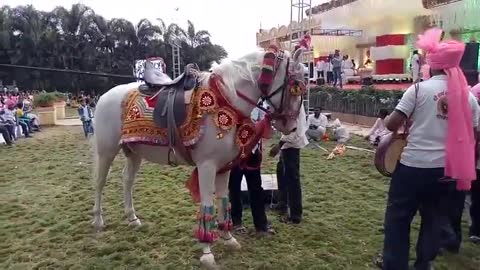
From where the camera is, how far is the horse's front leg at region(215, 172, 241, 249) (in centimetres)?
369

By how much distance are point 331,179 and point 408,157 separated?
149 inches

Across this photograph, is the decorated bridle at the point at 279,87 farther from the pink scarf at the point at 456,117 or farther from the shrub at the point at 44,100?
the shrub at the point at 44,100

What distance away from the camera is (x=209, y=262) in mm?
3365

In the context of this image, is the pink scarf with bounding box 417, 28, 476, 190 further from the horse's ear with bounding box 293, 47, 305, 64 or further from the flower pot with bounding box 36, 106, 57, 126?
the flower pot with bounding box 36, 106, 57, 126

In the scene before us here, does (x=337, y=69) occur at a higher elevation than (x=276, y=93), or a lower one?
higher

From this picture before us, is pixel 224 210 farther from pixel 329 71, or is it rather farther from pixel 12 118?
pixel 329 71

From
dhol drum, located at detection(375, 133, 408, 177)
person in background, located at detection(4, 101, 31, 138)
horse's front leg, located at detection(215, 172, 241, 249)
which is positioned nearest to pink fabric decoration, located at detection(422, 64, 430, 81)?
dhol drum, located at detection(375, 133, 408, 177)

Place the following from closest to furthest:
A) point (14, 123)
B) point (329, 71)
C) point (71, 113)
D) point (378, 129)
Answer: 1. point (378, 129)
2. point (14, 123)
3. point (329, 71)
4. point (71, 113)

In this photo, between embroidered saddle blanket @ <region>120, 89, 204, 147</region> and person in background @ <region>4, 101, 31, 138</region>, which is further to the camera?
person in background @ <region>4, 101, 31, 138</region>

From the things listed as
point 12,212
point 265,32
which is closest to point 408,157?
point 12,212

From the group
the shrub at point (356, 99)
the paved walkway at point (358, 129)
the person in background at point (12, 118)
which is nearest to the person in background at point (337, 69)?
the shrub at point (356, 99)

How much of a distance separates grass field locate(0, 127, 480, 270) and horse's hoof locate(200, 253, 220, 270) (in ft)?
0.29

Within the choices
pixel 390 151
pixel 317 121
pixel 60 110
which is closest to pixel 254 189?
pixel 390 151

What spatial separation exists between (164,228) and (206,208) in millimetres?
1062
